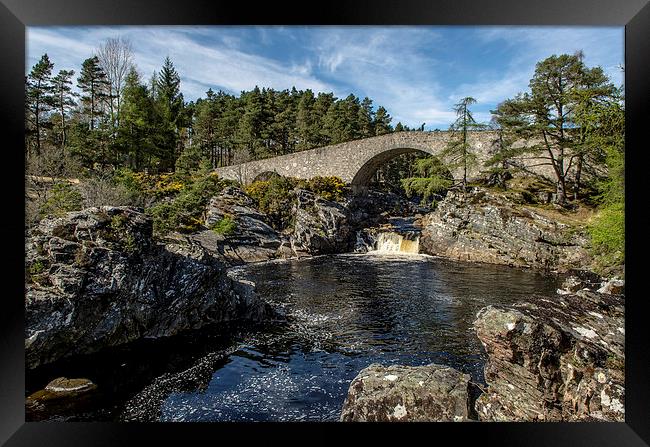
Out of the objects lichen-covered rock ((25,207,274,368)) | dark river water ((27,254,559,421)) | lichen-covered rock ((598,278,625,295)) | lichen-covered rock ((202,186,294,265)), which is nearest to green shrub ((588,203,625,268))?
lichen-covered rock ((598,278,625,295))

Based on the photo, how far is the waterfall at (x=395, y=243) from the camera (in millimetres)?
15750

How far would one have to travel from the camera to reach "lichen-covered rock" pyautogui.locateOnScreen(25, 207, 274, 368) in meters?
4.79

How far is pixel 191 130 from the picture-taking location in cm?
2402

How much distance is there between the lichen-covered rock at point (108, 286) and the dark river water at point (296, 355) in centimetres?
34

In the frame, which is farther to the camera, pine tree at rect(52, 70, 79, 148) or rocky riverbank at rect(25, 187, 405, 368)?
pine tree at rect(52, 70, 79, 148)

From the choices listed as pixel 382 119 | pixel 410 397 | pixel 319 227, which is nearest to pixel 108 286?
pixel 410 397

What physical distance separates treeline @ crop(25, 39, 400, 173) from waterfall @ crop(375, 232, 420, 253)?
1010 cm

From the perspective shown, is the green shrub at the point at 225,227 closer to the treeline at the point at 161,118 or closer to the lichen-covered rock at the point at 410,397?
the treeline at the point at 161,118

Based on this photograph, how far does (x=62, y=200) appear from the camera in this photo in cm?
793

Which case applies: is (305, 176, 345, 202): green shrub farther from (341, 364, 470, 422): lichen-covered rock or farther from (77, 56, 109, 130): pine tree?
(341, 364, 470, 422): lichen-covered rock
